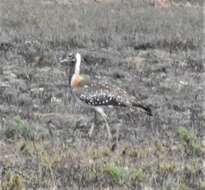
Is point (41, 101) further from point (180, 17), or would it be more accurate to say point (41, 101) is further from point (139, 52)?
point (180, 17)

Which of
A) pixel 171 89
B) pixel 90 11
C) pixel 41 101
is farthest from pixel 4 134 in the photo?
pixel 90 11

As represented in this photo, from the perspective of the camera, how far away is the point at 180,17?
113ft

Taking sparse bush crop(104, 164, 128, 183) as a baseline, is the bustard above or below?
below

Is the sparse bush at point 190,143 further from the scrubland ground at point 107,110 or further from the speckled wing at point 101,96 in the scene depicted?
the speckled wing at point 101,96

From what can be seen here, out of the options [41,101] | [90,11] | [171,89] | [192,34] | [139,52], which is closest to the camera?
[41,101]

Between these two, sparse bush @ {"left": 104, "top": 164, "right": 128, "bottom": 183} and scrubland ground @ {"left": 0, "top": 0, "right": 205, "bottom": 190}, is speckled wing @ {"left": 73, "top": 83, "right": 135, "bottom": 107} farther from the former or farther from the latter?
sparse bush @ {"left": 104, "top": 164, "right": 128, "bottom": 183}

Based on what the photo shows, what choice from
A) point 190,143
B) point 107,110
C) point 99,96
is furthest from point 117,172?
point 107,110

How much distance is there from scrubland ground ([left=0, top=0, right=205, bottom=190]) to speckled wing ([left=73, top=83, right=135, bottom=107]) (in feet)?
1.61

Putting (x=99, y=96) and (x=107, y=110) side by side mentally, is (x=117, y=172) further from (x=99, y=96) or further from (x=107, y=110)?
(x=107, y=110)

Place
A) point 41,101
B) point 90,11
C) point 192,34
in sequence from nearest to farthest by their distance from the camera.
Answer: point 41,101 → point 192,34 → point 90,11

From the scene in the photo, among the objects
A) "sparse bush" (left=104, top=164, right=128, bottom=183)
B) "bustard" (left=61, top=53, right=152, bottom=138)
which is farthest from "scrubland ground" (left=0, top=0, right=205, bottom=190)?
"bustard" (left=61, top=53, right=152, bottom=138)

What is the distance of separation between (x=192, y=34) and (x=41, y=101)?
1415cm

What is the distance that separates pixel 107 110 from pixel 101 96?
91.6 inches

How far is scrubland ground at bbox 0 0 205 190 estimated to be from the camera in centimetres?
846
